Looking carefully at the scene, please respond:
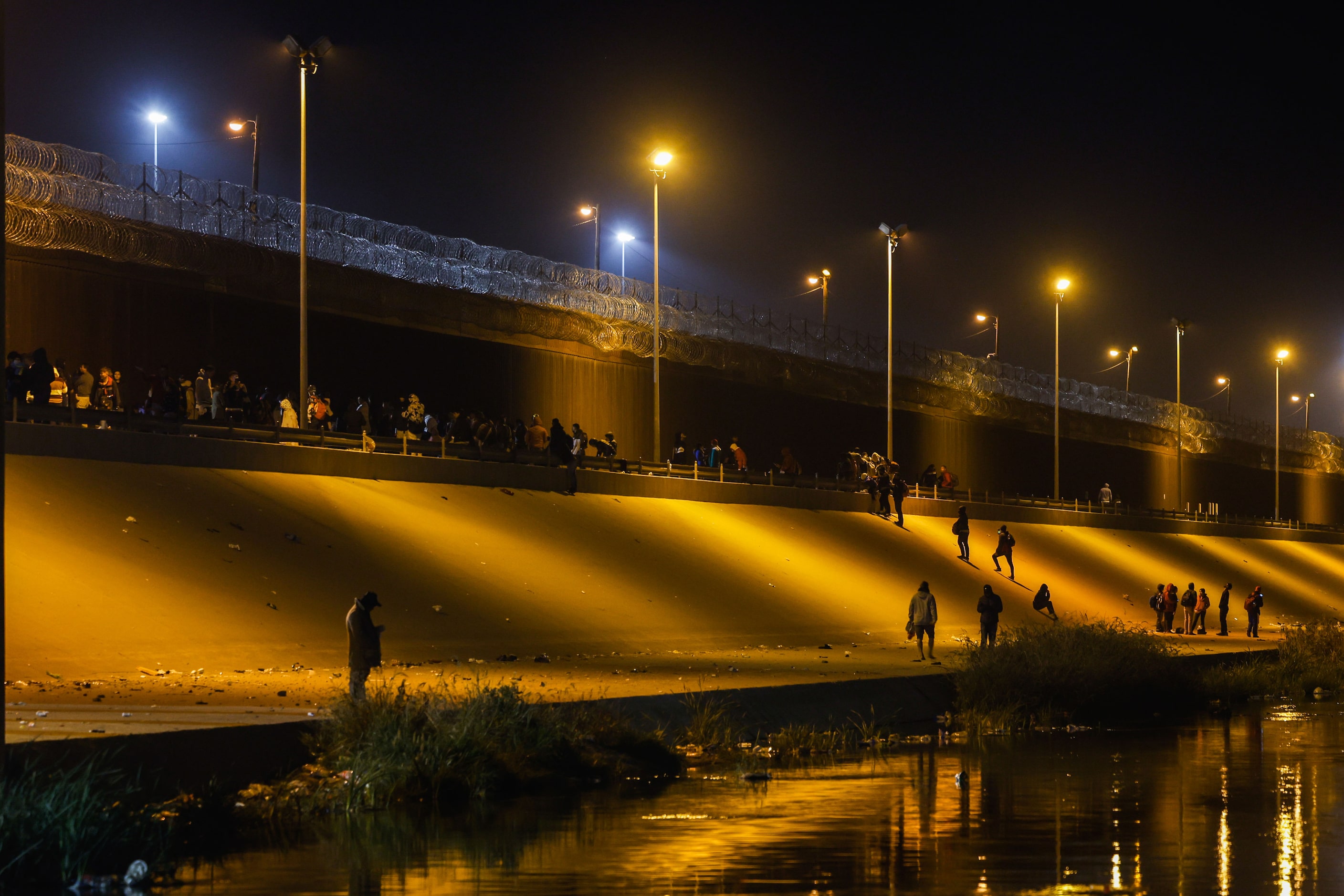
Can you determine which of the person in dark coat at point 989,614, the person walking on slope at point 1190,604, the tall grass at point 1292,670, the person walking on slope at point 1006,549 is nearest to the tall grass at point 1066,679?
the person in dark coat at point 989,614

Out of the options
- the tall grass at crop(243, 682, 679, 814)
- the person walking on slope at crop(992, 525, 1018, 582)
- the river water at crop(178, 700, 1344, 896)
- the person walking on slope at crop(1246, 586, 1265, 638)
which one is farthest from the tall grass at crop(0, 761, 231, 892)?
the person walking on slope at crop(992, 525, 1018, 582)

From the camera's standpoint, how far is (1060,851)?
11352 millimetres

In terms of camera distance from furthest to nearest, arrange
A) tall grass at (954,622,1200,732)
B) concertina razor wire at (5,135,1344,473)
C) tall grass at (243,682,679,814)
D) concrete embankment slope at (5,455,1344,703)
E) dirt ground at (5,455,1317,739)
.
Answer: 1. concertina razor wire at (5,135,1344,473)
2. tall grass at (954,622,1200,732)
3. concrete embankment slope at (5,455,1344,703)
4. dirt ground at (5,455,1317,739)
5. tall grass at (243,682,679,814)

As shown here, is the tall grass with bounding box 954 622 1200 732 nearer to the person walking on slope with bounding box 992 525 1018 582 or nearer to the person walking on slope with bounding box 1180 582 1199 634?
the person walking on slope with bounding box 1180 582 1199 634

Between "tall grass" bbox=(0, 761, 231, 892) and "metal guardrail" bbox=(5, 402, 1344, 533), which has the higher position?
"metal guardrail" bbox=(5, 402, 1344, 533)

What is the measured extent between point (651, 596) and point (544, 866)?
18.1 metres

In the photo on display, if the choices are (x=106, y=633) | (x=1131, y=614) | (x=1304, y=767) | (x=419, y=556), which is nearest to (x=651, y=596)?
(x=419, y=556)

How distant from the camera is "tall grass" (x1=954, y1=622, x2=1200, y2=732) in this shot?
20.6m

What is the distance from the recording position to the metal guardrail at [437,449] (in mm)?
25594

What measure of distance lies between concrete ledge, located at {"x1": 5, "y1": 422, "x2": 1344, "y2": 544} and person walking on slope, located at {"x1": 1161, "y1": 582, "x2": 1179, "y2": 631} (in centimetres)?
981

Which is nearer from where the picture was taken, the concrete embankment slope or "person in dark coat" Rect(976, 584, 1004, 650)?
the concrete embankment slope

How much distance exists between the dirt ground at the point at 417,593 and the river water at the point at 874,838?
2.32m

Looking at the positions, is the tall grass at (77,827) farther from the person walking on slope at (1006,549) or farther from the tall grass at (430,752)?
the person walking on slope at (1006,549)

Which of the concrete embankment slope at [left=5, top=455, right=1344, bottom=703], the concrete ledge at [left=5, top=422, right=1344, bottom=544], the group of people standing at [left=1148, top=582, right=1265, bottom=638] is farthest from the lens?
the group of people standing at [left=1148, top=582, right=1265, bottom=638]
